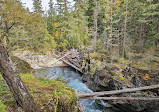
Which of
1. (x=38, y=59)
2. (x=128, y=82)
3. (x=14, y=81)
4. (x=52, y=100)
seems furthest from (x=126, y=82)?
(x=38, y=59)

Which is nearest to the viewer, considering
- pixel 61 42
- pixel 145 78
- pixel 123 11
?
pixel 145 78

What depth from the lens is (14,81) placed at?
241cm

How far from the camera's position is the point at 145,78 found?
7.05 meters

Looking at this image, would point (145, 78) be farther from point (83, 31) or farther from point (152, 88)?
point (83, 31)

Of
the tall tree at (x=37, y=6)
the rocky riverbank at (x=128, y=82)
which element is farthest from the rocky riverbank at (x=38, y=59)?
the tall tree at (x=37, y=6)

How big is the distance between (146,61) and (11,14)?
1343cm

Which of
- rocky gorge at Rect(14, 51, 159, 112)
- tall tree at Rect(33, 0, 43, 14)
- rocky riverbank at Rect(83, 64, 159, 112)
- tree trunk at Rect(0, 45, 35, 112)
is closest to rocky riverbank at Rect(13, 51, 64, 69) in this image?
rocky gorge at Rect(14, 51, 159, 112)

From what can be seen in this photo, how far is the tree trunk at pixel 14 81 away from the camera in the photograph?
88.0 inches

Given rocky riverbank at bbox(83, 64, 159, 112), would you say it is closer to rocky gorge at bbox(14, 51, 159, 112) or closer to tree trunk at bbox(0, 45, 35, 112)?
rocky gorge at bbox(14, 51, 159, 112)

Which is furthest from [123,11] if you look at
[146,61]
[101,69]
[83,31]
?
[101,69]

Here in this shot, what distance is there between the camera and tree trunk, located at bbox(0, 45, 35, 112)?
2.24m

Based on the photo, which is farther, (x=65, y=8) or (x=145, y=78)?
(x=65, y=8)

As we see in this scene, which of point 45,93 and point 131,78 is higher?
point 45,93

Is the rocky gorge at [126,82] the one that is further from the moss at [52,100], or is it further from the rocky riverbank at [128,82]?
the moss at [52,100]
